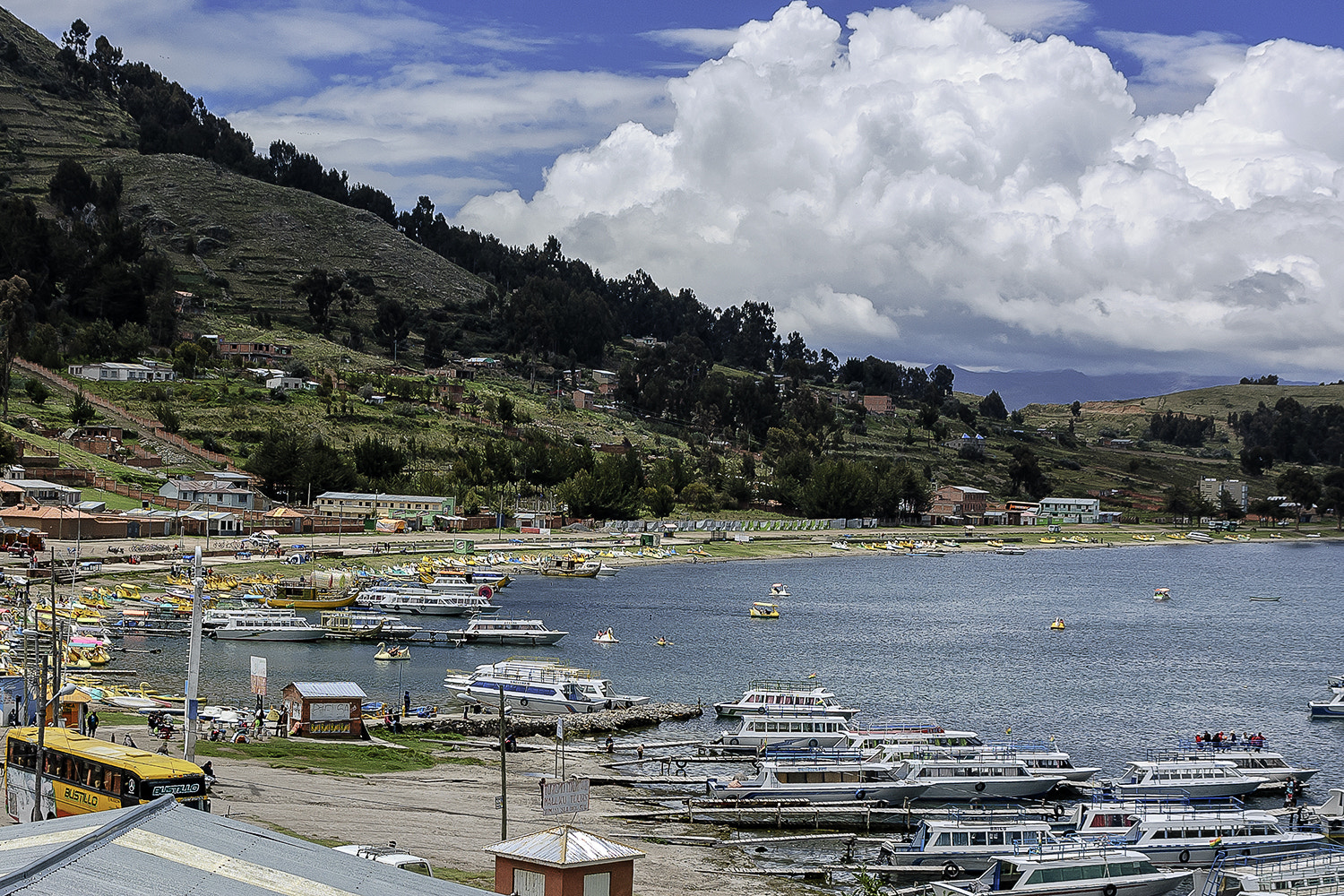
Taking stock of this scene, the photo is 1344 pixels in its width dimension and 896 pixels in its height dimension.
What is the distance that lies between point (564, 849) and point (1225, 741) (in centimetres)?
4264

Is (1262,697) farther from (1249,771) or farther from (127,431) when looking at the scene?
(127,431)

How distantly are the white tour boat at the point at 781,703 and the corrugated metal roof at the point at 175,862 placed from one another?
40.5 m

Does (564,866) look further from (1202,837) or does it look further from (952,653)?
(952,653)

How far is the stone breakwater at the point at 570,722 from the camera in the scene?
172ft

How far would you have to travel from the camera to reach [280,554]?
4139 inches

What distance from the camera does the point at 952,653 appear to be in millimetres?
81812

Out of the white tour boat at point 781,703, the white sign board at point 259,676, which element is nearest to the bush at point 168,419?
the white tour boat at point 781,703

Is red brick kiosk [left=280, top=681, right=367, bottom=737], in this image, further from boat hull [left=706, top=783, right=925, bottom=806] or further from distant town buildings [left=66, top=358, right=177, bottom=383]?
distant town buildings [left=66, top=358, right=177, bottom=383]

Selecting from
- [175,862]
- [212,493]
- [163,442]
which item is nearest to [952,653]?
[212,493]

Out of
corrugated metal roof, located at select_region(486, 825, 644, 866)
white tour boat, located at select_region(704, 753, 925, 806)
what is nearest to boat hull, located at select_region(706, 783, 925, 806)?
white tour boat, located at select_region(704, 753, 925, 806)

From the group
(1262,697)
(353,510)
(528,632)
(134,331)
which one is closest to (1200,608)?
(1262,697)

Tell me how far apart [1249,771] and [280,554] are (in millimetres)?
78043

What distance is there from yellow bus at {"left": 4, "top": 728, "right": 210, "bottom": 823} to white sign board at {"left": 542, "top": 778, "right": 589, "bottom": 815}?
8602 millimetres

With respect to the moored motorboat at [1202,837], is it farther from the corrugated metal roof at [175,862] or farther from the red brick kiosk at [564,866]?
the corrugated metal roof at [175,862]
